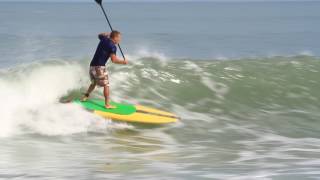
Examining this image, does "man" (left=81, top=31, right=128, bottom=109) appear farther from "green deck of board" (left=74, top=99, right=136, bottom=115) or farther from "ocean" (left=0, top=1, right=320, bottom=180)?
"ocean" (left=0, top=1, right=320, bottom=180)

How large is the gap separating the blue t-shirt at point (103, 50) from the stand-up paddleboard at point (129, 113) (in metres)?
0.79

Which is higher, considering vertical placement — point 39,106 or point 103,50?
point 103,50

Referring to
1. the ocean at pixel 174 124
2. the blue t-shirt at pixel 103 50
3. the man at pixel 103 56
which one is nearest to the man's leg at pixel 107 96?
the man at pixel 103 56

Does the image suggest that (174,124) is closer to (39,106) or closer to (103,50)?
(103,50)

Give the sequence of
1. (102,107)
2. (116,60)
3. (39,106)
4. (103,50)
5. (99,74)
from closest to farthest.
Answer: (116,60) → (103,50) → (99,74) → (102,107) → (39,106)

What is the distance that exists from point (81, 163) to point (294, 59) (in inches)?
457

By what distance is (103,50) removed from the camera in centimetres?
949

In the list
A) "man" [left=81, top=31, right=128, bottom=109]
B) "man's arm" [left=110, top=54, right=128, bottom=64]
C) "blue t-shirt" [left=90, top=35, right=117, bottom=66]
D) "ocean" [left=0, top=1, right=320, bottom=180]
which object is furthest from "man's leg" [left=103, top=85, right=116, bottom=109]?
"man's arm" [left=110, top=54, right=128, bottom=64]

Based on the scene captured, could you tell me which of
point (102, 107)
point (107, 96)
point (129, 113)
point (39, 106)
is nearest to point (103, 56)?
point (107, 96)

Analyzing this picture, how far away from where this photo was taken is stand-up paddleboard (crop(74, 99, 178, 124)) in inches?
388

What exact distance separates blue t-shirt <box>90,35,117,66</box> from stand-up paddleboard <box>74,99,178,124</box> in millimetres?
792

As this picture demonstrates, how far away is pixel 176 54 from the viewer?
25578 mm

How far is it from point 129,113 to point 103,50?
1244 mm

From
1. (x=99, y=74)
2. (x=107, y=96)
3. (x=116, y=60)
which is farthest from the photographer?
(x=107, y=96)
